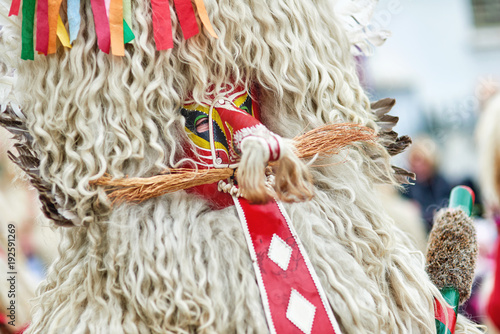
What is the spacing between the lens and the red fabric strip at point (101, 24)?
1.05 m

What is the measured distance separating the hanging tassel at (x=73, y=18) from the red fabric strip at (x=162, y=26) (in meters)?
0.14

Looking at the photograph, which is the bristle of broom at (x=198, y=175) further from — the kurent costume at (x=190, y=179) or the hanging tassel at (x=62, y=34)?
the hanging tassel at (x=62, y=34)

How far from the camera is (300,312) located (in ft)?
3.28

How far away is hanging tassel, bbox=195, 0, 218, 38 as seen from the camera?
3.49 feet

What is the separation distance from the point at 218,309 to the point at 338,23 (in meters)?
0.64

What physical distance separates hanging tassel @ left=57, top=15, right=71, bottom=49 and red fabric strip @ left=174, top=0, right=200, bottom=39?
21 centimetres

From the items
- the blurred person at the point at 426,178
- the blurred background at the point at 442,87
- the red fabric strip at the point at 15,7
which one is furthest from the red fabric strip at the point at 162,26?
the blurred person at the point at 426,178

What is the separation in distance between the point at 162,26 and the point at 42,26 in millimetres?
214

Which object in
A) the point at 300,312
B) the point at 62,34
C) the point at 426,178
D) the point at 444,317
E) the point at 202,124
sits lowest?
the point at 426,178

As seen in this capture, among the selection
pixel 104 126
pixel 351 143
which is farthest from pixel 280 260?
pixel 104 126

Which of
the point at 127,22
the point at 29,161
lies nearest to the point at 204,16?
the point at 127,22

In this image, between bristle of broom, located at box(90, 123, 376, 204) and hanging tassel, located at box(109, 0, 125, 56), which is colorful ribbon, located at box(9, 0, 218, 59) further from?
bristle of broom, located at box(90, 123, 376, 204)

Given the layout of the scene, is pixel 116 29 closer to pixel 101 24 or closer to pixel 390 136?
pixel 101 24

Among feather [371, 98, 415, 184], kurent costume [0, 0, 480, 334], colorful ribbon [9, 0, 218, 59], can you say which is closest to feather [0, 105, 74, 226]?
kurent costume [0, 0, 480, 334]
